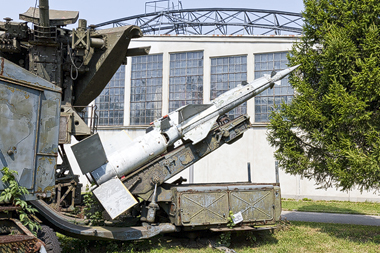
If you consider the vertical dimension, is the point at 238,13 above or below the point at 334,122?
above

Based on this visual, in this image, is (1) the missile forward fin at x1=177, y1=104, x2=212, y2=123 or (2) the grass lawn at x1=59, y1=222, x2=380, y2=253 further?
(1) the missile forward fin at x1=177, y1=104, x2=212, y2=123

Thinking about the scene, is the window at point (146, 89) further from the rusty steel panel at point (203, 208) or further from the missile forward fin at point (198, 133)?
the rusty steel panel at point (203, 208)

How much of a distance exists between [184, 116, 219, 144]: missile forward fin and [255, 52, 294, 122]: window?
10739mm

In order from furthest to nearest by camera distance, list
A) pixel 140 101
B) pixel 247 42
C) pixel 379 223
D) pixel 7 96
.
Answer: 1. pixel 140 101
2. pixel 247 42
3. pixel 379 223
4. pixel 7 96

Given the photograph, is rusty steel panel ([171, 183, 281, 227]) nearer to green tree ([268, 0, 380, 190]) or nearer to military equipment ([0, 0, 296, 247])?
military equipment ([0, 0, 296, 247])

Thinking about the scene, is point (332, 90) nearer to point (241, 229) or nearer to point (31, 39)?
point (241, 229)

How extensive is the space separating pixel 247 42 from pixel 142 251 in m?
14.8

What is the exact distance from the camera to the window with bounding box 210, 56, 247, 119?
19.8 meters

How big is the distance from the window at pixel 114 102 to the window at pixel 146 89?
0.75 metres

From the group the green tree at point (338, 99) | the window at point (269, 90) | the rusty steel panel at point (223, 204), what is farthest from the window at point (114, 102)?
the rusty steel panel at point (223, 204)

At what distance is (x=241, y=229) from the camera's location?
27.5ft

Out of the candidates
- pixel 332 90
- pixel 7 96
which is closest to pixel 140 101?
pixel 332 90

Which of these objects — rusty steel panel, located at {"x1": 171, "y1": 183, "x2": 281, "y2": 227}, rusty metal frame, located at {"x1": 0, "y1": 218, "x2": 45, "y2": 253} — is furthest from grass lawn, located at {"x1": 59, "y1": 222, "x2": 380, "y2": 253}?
rusty metal frame, located at {"x1": 0, "y1": 218, "x2": 45, "y2": 253}

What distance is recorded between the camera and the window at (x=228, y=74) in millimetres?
19781
